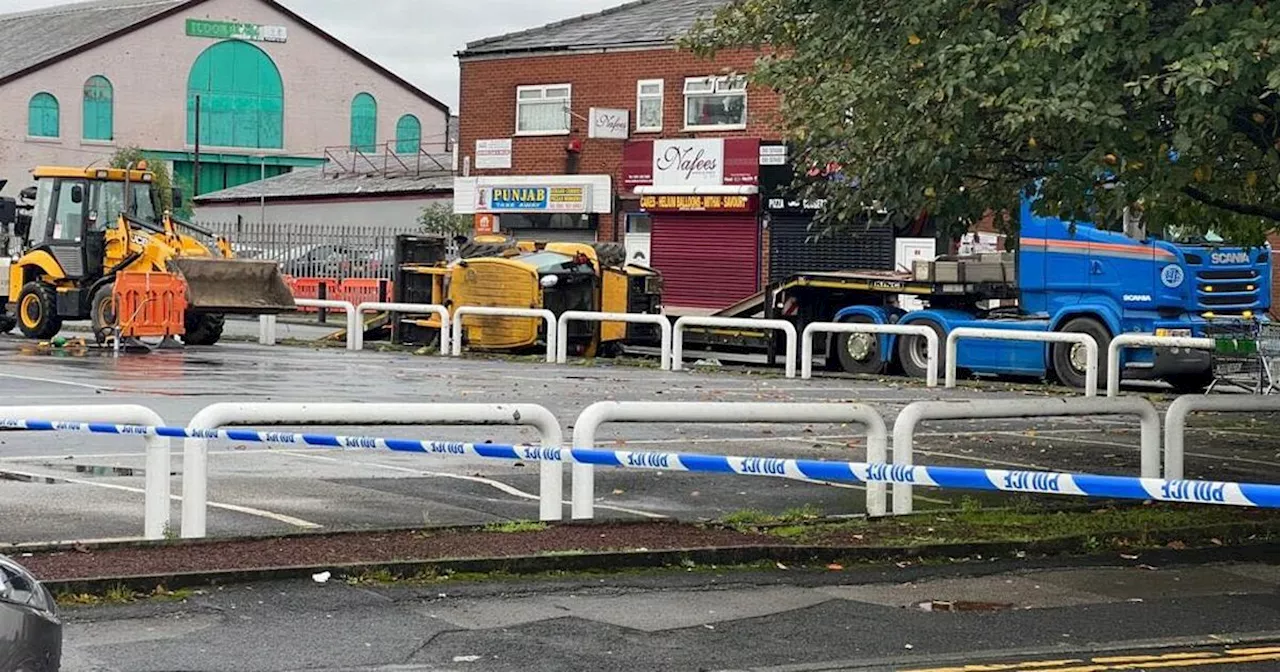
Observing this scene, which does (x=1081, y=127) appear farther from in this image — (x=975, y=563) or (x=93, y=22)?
(x=93, y=22)

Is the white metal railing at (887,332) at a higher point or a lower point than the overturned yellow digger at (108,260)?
lower

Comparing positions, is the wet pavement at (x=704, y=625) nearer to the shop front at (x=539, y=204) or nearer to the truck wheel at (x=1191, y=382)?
the truck wheel at (x=1191, y=382)

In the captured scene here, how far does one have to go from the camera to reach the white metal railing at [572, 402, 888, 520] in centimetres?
1158

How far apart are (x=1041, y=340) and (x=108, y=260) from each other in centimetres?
1647

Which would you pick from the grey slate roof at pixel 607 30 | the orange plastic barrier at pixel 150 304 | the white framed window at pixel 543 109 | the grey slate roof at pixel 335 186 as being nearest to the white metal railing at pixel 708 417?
the orange plastic barrier at pixel 150 304

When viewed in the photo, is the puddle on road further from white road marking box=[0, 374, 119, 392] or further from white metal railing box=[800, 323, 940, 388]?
white metal railing box=[800, 323, 940, 388]

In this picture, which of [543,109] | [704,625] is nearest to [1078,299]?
[704,625]

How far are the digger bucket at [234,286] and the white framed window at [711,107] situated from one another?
40.9ft

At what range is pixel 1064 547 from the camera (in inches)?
467

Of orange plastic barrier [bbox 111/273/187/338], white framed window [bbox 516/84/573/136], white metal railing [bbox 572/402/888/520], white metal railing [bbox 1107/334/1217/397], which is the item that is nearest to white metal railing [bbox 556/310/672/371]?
orange plastic barrier [bbox 111/273/187/338]

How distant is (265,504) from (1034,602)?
506cm

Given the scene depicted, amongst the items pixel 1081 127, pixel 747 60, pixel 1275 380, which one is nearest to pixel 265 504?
pixel 1081 127

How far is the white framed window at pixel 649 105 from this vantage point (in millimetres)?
42906

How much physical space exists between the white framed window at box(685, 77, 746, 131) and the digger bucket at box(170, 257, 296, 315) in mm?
12463
